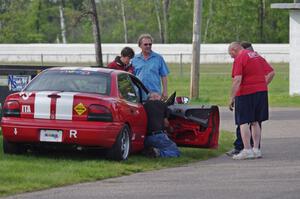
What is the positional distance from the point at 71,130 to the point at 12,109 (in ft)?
3.16

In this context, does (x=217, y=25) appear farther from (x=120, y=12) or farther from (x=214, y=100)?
(x=214, y=100)

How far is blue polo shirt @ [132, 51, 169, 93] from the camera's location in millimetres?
14930

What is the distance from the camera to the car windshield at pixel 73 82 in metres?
13.0

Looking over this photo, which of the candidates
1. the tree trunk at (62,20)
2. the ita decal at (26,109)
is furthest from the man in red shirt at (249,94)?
the tree trunk at (62,20)

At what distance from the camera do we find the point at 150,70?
14.9 meters

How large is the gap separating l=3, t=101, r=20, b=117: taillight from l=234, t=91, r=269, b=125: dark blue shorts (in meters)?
3.45

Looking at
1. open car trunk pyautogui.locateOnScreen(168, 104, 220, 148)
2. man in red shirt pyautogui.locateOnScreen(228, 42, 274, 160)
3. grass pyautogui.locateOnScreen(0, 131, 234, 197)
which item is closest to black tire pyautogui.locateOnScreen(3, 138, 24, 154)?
grass pyautogui.locateOnScreen(0, 131, 234, 197)

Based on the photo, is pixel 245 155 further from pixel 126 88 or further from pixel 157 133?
pixel 126 88

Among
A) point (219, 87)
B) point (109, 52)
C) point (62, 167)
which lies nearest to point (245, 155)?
point (62, 167)

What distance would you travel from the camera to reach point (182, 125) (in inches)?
571

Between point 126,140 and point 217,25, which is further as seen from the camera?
point 217,25

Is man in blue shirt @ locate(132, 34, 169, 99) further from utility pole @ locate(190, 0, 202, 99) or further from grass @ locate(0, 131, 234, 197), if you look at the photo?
utility pole @ locate(190, 0, 202, 99)

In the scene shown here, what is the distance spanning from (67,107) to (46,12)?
6173 cm

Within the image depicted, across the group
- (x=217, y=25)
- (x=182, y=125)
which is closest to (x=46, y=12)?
(x=217, y=25)
